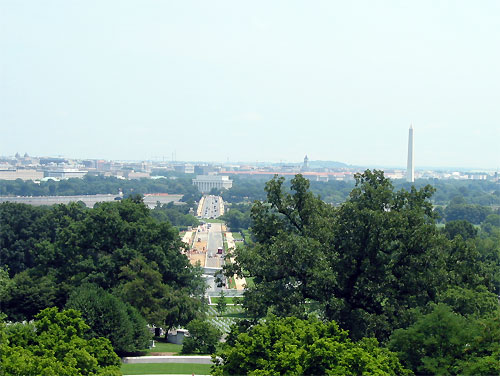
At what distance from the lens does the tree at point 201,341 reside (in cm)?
2447

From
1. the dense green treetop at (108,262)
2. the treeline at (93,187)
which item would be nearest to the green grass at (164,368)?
the dense green treetop at (108,262)

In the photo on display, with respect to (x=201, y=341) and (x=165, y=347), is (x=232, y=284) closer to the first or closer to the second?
(x=165, y=347)

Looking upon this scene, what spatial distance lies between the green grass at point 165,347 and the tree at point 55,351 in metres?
7.97

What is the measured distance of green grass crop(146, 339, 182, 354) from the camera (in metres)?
25.6

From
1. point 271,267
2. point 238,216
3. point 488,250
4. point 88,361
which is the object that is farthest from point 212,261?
point 88,361

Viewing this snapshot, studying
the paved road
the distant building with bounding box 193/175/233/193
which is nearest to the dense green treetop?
the paved road

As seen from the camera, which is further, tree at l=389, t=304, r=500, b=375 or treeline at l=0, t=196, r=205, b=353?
treeline at l=0, t=196, r=205, b=353

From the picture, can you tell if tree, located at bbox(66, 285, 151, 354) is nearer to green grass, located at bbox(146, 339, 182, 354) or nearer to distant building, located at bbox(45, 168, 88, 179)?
green grass, located at bbox(146, 339, 182, 354)

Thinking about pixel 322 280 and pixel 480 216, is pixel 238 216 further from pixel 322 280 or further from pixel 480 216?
pixel 322 280

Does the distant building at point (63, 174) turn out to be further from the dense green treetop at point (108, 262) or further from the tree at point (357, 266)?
the tree at point (357, 266)

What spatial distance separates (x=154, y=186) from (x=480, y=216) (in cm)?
8654

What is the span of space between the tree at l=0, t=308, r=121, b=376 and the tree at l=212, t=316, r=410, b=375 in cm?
291

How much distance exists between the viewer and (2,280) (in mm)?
27359

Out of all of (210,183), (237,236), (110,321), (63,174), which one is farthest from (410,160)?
(110,321)
